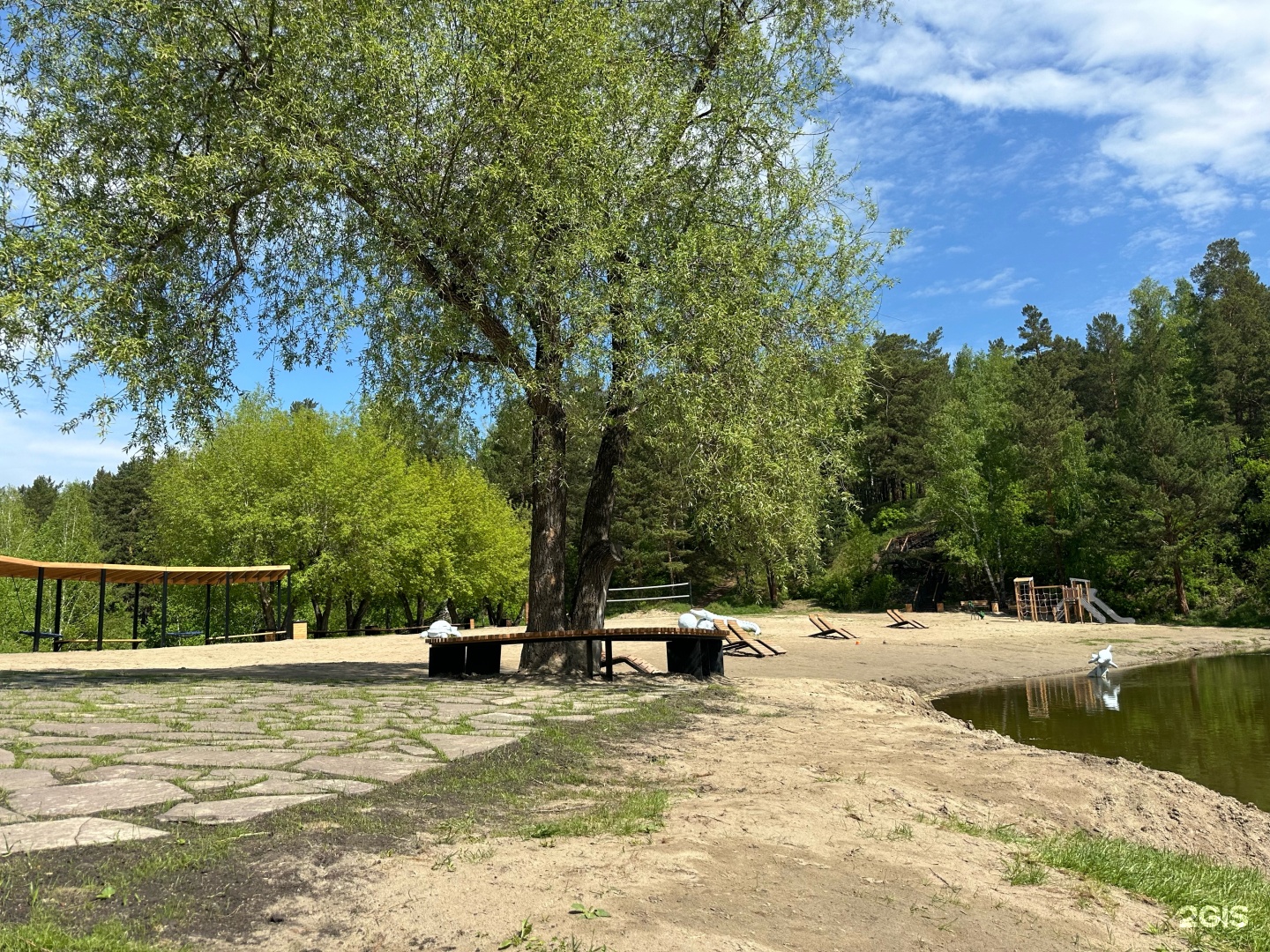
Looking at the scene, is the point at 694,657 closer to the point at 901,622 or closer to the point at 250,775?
the point at 250,775

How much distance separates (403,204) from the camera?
9.69 meters

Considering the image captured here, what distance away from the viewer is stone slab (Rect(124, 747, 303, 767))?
184 inches

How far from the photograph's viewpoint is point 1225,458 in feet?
119

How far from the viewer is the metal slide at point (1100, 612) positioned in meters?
34.1

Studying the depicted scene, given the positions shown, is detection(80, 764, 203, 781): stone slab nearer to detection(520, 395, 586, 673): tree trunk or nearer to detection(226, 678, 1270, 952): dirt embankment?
detection(226, 678, 1270, 952): dirt embankment

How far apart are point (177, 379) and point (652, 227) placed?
5749mm

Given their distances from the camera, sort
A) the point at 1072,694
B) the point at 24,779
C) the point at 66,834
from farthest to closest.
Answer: the point at 1072,694 → the point at 24,779 → the point at 66,834

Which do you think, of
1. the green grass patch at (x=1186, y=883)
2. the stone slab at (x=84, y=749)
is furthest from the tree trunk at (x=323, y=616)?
the green grass patch at (x=1186, y=883)

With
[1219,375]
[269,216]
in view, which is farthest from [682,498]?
[1219,375]

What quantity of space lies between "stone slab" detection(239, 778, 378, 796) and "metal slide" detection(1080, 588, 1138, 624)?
115 ft

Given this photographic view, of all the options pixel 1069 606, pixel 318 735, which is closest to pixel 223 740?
pixel 318 735

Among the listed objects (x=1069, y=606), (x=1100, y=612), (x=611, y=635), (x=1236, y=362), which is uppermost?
(x=1236, y=362)

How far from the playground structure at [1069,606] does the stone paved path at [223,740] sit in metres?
29.3

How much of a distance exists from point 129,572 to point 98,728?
17647mm
